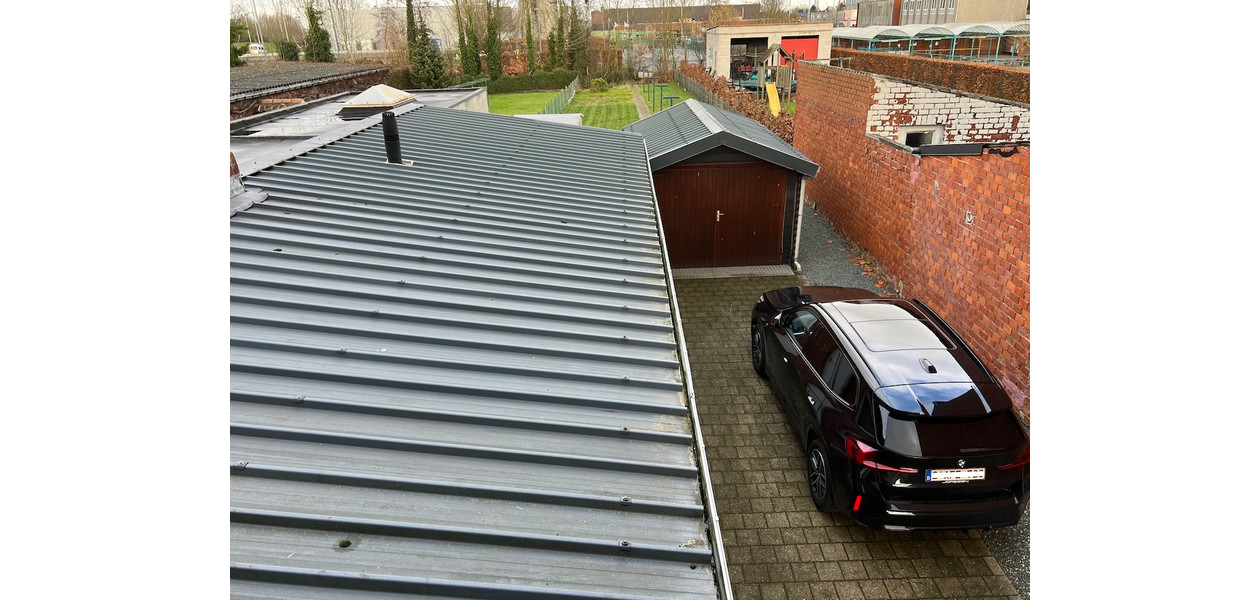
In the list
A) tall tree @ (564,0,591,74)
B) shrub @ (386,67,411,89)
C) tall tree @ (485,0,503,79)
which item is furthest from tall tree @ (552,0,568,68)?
shrub @ (386,67,411,89)

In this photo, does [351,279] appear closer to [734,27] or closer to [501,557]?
[501,557]

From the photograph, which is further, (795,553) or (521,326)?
(795,553)

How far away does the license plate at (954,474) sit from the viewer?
484cm

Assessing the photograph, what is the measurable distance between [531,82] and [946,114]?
3307 cm

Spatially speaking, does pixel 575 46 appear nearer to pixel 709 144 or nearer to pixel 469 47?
pixel 469 47

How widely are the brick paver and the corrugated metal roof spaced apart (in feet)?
6.75

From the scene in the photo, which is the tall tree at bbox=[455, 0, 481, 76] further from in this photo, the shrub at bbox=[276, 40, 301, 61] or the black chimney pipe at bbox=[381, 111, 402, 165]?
the black chimney pipe at bbox=[381, 111, 402, 165]

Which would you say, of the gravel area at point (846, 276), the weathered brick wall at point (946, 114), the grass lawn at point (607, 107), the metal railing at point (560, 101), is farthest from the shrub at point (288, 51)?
the weathered brick wall at point (946, 114)

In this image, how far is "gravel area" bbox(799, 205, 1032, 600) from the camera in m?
5.08

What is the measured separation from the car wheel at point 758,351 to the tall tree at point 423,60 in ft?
112

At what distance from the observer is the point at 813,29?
3838 cm

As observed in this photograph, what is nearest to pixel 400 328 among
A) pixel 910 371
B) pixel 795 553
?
pixel 795 553

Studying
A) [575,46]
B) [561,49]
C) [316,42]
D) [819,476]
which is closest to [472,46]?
[561,49]

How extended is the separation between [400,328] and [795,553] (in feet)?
11.9
